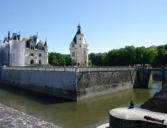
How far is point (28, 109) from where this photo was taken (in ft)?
48.8

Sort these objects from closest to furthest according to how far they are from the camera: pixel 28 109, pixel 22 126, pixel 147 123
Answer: pixel 22 126 → pixel 147 123 → pixel 28 109

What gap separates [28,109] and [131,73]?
20.7m

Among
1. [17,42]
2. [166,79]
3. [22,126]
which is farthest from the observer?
[17,42]

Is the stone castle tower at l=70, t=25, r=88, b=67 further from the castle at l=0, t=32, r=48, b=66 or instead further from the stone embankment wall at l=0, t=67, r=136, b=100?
the stone embankment wall at l=0, t=67, r=136, b=100

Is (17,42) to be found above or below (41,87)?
above

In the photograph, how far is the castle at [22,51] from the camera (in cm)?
4194

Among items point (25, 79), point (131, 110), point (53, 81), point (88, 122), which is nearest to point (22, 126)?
point (131, 110)

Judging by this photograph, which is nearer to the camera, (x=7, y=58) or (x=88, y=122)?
(x=88, y=122)

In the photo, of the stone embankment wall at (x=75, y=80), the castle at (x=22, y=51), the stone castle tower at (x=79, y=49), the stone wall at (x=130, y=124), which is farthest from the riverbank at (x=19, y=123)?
the stone castle tower at (x=79, y=49)

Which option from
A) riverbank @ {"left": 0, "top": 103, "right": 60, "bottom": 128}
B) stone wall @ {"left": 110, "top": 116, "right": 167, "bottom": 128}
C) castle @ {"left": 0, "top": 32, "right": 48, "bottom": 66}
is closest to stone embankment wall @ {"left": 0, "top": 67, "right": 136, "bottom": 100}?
stone wall @ {"left": 110, "top": 116, "right": 167, "bottom": 128}

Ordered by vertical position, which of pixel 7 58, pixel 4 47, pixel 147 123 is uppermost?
pixel 4 47

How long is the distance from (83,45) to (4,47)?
2303cm

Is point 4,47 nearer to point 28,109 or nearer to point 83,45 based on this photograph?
point 83,45

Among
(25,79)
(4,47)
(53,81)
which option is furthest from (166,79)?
(4,47)
